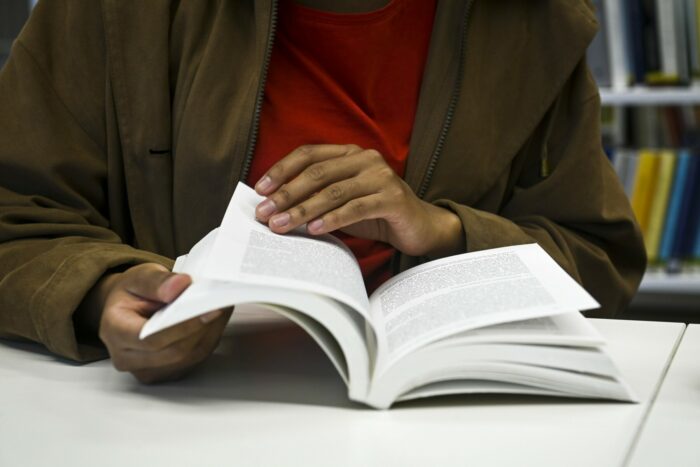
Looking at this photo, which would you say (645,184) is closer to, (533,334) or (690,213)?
(690,213)

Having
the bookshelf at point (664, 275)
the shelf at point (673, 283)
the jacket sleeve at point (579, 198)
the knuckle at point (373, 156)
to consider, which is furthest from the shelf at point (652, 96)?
the knuckle at point (373, 156)

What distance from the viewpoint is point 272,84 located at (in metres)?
1.13

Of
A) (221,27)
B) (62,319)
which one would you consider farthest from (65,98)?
(62,319)

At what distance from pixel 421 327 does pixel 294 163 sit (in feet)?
0.87

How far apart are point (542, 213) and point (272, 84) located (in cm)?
38

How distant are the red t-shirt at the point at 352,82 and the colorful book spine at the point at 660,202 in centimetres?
110

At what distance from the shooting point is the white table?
1.92 feet

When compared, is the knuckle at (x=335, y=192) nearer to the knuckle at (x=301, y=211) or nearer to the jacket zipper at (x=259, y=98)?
the knuckle at (x=301, y=211)

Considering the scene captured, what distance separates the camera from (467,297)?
74cm

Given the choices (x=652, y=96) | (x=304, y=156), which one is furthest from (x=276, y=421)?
(x=652, y=96)

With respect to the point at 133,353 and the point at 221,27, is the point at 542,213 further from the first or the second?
the point at 133,353

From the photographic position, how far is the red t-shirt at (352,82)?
1.12 m

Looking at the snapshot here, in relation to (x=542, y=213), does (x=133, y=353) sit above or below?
above

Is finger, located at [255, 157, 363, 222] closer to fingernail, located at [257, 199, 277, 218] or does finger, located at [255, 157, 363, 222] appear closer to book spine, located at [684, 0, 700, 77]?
fingernail, located at [257, 199, 277, 218]
